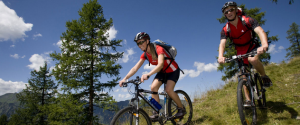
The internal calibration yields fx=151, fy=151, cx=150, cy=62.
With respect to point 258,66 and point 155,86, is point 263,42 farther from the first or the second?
point 155,86

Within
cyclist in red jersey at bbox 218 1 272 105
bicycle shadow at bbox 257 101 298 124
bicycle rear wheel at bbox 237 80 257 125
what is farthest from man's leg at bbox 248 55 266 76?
bicycle shadow at bbox 257 101 298 124

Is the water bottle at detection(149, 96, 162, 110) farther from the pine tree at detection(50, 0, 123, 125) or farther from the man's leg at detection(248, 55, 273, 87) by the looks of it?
the pine tree at detection(50, 0, 123, 125)

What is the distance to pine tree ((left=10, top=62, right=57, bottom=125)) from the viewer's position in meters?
24.1

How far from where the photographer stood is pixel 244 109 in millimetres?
2600

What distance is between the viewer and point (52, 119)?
1345 cm

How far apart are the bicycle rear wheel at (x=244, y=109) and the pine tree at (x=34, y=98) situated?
2697 cm

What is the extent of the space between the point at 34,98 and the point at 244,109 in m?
30.9

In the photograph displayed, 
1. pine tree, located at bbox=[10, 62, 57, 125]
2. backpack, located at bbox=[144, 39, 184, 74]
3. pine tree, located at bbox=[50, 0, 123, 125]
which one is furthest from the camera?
pine tree, located at bbox=[10, 62, 57, 125]

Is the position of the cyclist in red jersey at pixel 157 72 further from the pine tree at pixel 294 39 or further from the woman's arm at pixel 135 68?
the pine tree at pixel 294 39

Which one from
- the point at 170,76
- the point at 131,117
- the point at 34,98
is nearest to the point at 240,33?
the point at 170,76

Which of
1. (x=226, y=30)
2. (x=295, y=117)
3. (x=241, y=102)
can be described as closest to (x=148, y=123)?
(x=241, y=102)

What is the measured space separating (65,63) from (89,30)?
3.93m

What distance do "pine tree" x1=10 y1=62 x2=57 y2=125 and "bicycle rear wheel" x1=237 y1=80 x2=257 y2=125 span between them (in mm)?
26967

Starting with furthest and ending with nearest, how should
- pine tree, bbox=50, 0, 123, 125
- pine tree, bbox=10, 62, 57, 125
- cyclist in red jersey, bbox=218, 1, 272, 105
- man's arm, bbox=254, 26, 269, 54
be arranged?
pine tree, bbox=10, 62, 57, 125 → pine tree, bbox=50, 0, 123, 125 → cyclist in red jersey, bbox=218, 1, 272, 105 → man's arm, bbox=254, 26, 269, 54
